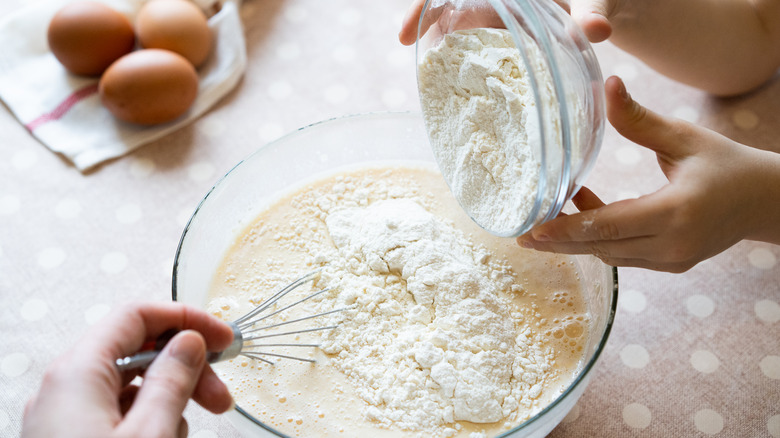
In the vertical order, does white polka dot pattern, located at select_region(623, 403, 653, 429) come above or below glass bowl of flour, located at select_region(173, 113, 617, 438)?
below

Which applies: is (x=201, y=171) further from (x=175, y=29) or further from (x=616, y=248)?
(x=616, y=248)

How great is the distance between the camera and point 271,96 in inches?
56.9

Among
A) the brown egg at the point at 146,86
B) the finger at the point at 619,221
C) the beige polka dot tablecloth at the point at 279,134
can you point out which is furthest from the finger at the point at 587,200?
the brown egg at the point at 146,86

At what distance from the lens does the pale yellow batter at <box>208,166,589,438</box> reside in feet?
2.75

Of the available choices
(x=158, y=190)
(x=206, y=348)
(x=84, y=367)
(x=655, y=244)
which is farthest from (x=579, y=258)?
(x=158, y=190)

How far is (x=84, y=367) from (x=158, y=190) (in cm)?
74

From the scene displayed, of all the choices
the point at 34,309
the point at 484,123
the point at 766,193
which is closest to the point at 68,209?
the point at 34,309

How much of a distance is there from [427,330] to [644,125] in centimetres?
40

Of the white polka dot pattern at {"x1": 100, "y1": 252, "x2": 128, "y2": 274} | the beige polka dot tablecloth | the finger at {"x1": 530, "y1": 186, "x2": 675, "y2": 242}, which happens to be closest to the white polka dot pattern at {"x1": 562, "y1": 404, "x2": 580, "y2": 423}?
the beige polka dot tablecloth

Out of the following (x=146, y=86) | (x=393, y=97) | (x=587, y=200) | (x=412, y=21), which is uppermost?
(x=412, y=21)

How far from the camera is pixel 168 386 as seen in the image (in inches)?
24.0

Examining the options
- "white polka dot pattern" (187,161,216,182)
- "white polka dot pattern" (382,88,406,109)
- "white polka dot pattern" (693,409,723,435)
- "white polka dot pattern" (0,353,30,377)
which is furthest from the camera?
"white polka dot pattern" (382,88,406,109)

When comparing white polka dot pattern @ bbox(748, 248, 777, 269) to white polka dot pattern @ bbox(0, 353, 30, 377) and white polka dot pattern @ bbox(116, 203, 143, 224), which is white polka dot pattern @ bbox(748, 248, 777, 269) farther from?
white polka dot pattern @ bbox(0, 353, 30, 377)

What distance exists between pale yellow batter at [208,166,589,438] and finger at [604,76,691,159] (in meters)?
0.27
